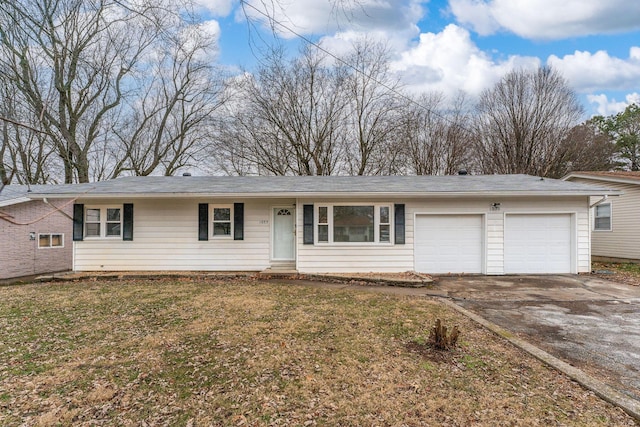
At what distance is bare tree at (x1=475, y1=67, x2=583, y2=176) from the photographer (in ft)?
69.4

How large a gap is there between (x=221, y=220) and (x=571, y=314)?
8.96 metres

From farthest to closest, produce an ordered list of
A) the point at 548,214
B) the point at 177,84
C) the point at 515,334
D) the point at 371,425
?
the point at 177,84, the point at 548,214, the point at 515,334, the point at 371,425

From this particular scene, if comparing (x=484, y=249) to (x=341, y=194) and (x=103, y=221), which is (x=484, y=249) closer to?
(x=341, y=194)

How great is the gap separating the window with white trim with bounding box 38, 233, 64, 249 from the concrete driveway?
549 inches

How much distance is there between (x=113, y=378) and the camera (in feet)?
11.0

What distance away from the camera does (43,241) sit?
11.9 m

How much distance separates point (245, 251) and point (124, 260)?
3.84 m

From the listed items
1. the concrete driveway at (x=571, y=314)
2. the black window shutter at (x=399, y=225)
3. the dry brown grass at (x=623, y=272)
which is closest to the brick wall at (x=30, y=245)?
the black window shutter at (x=399, y=225)

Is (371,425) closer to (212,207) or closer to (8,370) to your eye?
(8,370)

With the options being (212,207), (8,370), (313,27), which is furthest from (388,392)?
(212,207)

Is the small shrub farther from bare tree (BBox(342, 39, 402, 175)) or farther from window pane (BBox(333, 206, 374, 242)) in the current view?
bare tree (BBox(342, 39, 402, 175))

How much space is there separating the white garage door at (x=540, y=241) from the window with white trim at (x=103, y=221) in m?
12.1

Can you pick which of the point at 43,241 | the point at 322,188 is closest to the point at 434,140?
the point at 322,188

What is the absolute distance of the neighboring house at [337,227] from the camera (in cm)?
941
